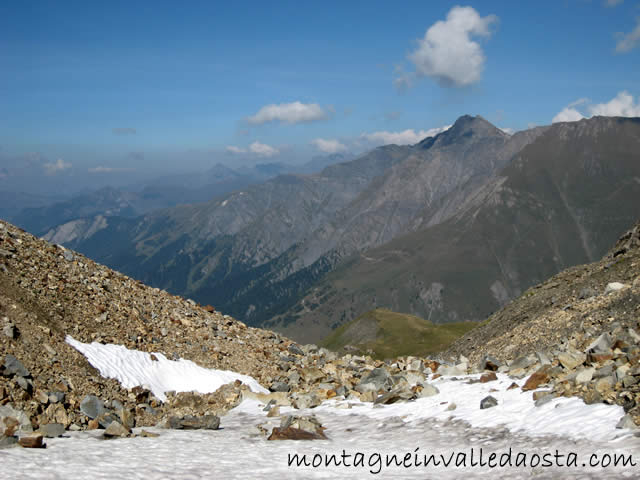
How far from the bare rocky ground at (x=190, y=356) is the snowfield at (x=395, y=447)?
2.56 feet

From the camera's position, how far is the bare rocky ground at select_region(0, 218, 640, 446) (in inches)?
679

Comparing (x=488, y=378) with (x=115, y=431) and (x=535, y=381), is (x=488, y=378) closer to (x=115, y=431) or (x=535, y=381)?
(x=535, y=381)

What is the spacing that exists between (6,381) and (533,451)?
18.5m

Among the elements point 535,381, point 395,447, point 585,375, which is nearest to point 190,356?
point 395,447

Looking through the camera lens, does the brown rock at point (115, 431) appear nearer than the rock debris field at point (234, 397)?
No

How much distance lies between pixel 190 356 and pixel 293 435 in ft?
41.0

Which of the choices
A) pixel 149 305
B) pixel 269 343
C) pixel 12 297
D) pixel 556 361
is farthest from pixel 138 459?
pixel 269 343

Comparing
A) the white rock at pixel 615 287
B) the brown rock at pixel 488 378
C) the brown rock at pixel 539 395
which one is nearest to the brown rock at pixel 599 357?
the brown rock at pixel 539 395

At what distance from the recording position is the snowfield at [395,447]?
1225cm

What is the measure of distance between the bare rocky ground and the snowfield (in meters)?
0.78

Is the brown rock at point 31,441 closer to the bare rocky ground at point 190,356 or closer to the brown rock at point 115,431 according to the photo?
the bare rocky ground at point 190,356

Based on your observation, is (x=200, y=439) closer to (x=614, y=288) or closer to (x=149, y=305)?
(x=149, y=305)

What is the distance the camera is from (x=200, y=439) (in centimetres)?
1723

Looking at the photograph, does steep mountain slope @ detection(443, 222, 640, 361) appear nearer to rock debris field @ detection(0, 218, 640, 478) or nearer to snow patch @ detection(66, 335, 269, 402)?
rock debris field @ detection(0, 218, 640, 478)
